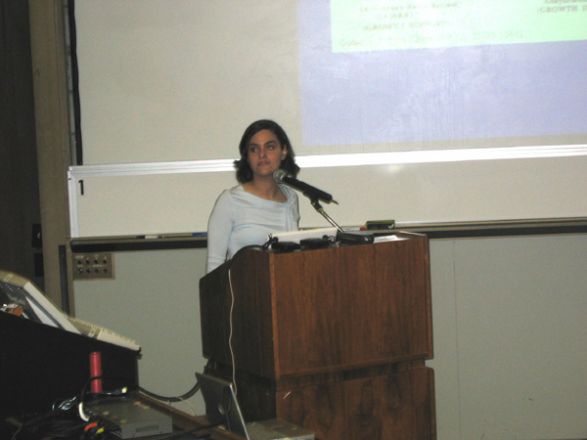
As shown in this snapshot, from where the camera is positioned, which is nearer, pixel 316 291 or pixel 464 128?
pixel 316 291

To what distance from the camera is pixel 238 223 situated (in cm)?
359

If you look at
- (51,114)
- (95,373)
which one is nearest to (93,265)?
(51,114)

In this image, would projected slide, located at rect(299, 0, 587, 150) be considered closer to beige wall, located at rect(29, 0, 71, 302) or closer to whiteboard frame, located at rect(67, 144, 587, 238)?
whiteboard frame, located at rect(67, 144, 587, 238)

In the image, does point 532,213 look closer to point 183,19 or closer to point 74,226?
point 183,19

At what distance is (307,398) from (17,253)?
3.05m

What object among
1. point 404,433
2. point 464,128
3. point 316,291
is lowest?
point 404,433

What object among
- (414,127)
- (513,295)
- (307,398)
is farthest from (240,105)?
(307,398)

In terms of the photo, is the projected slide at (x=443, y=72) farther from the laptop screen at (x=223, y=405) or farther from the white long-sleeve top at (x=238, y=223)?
the laptop screen at (x=223, y=405)

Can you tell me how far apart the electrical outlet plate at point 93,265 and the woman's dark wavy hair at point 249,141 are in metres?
1.05

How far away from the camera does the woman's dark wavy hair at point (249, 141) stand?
3.73 m

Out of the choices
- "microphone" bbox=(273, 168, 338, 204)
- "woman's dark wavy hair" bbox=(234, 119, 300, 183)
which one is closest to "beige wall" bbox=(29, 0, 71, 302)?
"woman's dark wavy hair" bbox=(234, 119, 300, 183)

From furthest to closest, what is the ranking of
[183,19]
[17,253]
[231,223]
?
[17,253] < [183,19] < [231,223]

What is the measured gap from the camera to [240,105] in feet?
14.6

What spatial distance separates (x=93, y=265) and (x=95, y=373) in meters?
2.31
